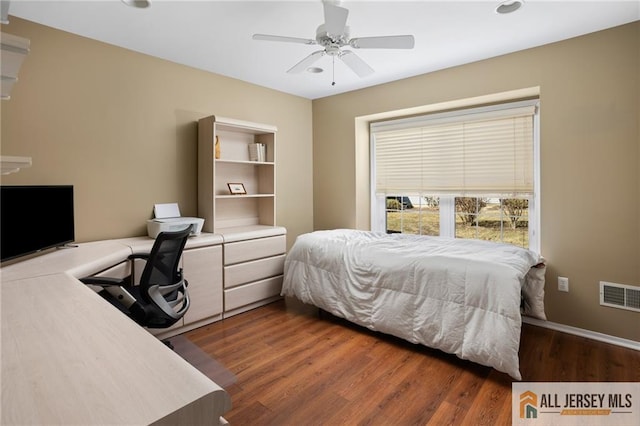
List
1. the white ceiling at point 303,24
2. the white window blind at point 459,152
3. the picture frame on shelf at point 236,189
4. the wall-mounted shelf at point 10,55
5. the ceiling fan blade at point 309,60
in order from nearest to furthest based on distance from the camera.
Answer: the wall-mounted shelf at point 10,55
the white ceiling at point 303,24
the ceiling fan blade at point 309,60
the white window blind at point 459,152
the picture frame on shelf at point 236,189

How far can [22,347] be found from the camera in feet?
2.98

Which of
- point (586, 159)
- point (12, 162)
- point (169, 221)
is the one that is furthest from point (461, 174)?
point (12, 162)

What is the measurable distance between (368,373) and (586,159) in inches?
97.5

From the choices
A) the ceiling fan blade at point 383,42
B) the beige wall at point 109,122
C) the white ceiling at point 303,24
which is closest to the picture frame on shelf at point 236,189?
the beige wall at point 109,122

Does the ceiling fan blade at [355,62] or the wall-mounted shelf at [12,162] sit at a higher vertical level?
the ceiling fan blade at [355,62]

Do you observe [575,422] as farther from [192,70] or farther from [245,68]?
[192,70]

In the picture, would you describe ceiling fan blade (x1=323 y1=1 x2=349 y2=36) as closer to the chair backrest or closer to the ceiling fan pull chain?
the ceiling fan pull chain

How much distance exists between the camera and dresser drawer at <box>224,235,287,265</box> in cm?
335

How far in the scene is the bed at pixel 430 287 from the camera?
7.40 ft

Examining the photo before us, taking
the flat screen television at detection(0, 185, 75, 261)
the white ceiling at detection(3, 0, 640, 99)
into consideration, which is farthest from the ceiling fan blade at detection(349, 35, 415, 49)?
the flat screen television at detection(0, 185, 75, 261)

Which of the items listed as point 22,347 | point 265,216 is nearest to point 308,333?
point 265,216

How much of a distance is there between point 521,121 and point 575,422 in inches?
103

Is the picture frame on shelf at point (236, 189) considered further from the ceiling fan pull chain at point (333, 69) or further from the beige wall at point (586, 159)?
the beige wall at point (586, 159)

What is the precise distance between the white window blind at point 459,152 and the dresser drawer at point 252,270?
170 centimetres
